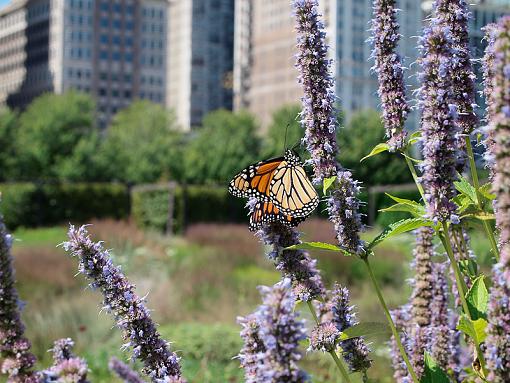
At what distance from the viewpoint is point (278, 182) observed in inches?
148

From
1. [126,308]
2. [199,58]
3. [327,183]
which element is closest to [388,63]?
[327,183]

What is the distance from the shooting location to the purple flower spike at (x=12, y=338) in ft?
7.94

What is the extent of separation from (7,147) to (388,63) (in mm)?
61028

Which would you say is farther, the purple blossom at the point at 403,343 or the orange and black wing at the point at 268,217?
the purple blossom at the point at 403,343

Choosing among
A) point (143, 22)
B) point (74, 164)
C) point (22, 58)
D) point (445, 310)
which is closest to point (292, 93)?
point (143, 22)

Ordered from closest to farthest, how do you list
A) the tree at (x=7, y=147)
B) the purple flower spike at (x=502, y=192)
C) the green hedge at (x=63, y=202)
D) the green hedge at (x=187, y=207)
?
the purple flower spike at (x=502, y=192) < the green hedge at (x=187, y=207) < the green hedge at (x=63, y=202) < the tree at (x=7, y=147)

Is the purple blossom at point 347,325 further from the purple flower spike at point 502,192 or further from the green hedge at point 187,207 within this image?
the green hedge at point 187,207

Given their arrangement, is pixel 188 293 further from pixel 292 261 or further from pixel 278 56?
pixel 278 56

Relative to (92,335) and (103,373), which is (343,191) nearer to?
(103,373)

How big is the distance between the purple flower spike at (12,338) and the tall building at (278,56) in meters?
108

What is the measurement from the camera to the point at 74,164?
62.2 meters

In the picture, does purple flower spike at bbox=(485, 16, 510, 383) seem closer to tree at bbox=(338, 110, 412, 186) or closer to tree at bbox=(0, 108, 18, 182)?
tree at bbox=(338, 110, 412, 186)

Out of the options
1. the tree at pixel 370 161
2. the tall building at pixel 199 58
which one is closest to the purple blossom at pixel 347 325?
the tree at pixel 370 161

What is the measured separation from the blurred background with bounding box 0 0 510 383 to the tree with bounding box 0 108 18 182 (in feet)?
0.48
